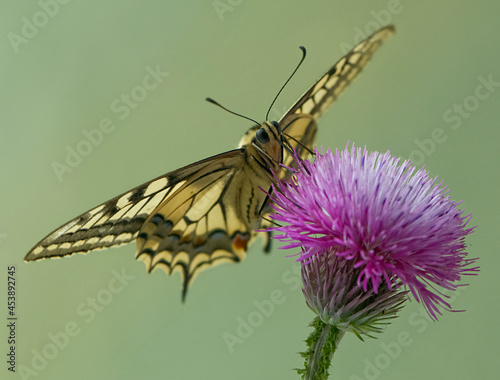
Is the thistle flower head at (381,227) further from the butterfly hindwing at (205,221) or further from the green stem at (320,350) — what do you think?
the butterfly hindwing at (205,221)

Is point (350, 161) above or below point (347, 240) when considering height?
above

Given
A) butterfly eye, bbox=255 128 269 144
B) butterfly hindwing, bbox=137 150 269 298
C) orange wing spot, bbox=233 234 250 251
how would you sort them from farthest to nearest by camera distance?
1. orange wing spot, bbox=233 234 250 251
2. butterfly hindwing, bbox=137 150 269 298
3. butterfly eye, bbox=255 128 269 144

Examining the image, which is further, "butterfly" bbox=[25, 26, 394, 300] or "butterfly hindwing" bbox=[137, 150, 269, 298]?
"butterfly hindwing" bbox=[137, 150, 269, 298]

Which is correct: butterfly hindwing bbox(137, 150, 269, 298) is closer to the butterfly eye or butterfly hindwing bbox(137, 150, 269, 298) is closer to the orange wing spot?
the orange wing spot

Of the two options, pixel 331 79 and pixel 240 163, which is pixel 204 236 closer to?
pixel 240 163

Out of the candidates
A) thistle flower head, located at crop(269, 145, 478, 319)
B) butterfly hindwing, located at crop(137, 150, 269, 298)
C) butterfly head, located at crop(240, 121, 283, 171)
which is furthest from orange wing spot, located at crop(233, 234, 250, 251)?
thistle flower head, located at crop(269, 145, 478, 319)

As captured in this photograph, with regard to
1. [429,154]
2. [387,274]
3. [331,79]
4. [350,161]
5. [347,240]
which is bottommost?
[387,274]

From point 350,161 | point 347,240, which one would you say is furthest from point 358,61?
point 347,240
